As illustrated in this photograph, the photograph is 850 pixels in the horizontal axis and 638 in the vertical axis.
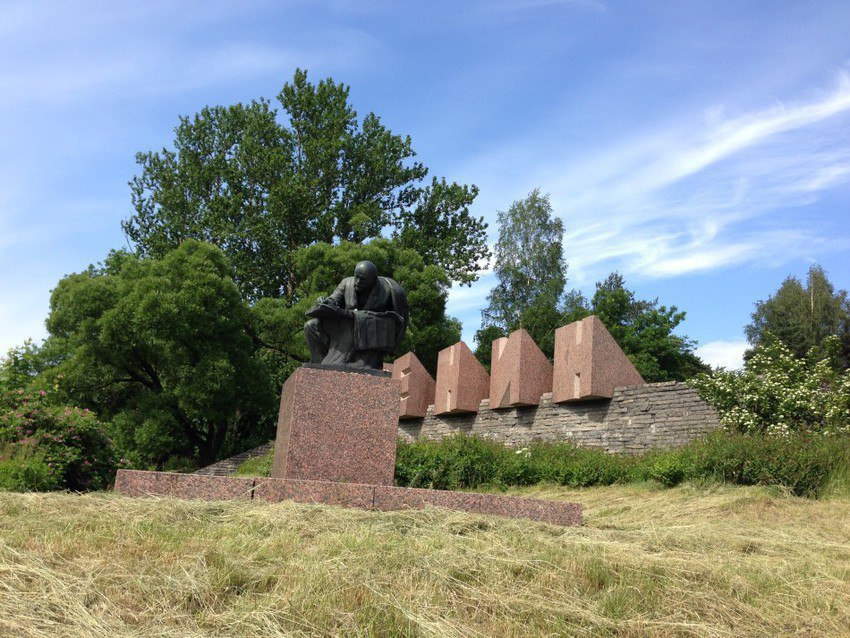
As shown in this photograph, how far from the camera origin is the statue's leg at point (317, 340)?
26.1 ft

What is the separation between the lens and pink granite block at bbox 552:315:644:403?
13.0 metres

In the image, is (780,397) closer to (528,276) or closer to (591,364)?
(591,364)

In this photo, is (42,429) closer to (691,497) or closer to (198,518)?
(198,518)

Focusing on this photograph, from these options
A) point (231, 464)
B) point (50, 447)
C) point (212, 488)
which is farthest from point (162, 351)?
point (212, 488)

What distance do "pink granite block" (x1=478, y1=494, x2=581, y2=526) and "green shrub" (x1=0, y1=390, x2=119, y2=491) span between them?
547cm

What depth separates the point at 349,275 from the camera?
2111 cm

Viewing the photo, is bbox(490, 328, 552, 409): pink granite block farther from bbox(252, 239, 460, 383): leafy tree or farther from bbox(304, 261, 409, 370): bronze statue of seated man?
bbox(304, 261, 409, 370): bronze statue of seated man

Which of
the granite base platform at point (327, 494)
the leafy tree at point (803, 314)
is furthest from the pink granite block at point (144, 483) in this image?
the leafy tree at point (803, 314)

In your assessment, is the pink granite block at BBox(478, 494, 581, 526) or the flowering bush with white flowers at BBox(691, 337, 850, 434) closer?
the pink granite block at BBox(478, 494, 581, 526)

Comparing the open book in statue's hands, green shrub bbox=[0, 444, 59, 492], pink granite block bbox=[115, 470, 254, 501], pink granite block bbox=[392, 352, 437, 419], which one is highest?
the open book in statue's hands

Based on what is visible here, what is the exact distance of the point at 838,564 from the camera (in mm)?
4918

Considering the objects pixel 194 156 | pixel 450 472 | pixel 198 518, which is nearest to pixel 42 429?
pixel 450 472

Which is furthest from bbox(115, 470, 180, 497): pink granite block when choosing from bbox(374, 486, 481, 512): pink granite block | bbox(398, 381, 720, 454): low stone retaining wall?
bbox(398, 381, 720, 454): low stone retaining wall

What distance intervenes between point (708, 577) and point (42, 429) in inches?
366
